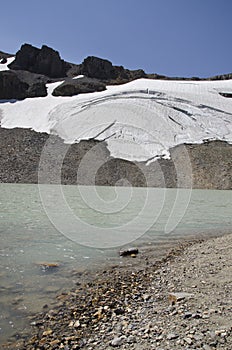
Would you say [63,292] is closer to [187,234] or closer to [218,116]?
[187,234]

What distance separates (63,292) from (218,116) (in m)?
44.6

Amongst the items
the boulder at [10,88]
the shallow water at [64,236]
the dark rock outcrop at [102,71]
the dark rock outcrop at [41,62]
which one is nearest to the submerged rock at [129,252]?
the shallow water at [64,236]

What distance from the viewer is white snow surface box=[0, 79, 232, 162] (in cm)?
3691

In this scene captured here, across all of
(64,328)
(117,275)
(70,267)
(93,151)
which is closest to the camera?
(64,328)

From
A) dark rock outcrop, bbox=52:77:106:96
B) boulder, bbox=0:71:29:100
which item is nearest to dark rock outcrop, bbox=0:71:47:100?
boulder, bbox=0:71:29:100

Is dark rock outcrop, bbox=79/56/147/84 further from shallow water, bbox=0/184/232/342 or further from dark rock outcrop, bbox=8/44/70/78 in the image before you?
shallow water, bbox=0/184/232/342

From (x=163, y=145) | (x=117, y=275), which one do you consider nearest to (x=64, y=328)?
(x=117, y=275)

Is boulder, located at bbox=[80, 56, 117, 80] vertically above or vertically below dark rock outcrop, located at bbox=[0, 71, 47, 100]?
above

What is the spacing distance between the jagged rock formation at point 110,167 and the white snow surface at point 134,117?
181cm

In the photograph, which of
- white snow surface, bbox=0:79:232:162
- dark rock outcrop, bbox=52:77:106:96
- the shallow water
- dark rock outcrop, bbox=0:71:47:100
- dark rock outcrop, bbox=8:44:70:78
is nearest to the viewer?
the shallow water

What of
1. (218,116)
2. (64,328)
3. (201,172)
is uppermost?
(218,116)

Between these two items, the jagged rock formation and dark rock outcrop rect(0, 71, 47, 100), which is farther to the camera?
dark rock outcrop rect(0, 71, 47, 100)

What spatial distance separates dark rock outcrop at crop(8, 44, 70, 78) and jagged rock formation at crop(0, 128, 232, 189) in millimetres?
44126

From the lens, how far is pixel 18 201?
16.1 m
